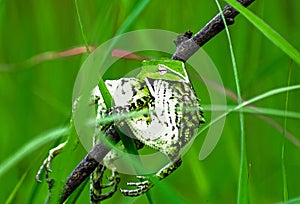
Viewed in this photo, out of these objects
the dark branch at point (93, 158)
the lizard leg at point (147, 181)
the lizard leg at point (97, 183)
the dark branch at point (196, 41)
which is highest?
the dark branch at point (196, 41)

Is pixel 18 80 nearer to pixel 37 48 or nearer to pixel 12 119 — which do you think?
pixel 12 119

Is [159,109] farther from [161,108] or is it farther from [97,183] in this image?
[97,183]

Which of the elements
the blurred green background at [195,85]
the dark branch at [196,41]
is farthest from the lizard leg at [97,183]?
the blurred green background at [195,85]

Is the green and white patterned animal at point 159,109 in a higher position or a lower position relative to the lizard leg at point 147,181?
higher

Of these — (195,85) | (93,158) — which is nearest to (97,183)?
(93,158)

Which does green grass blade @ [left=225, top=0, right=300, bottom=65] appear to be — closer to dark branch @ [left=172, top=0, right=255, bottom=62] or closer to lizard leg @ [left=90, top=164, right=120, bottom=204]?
dark branch @ [left=172, top=0, right=255, bottom=62]

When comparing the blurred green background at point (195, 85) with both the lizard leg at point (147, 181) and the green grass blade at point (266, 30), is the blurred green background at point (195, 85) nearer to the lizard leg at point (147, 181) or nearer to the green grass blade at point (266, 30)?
the green grass blade at point (266, 30)
